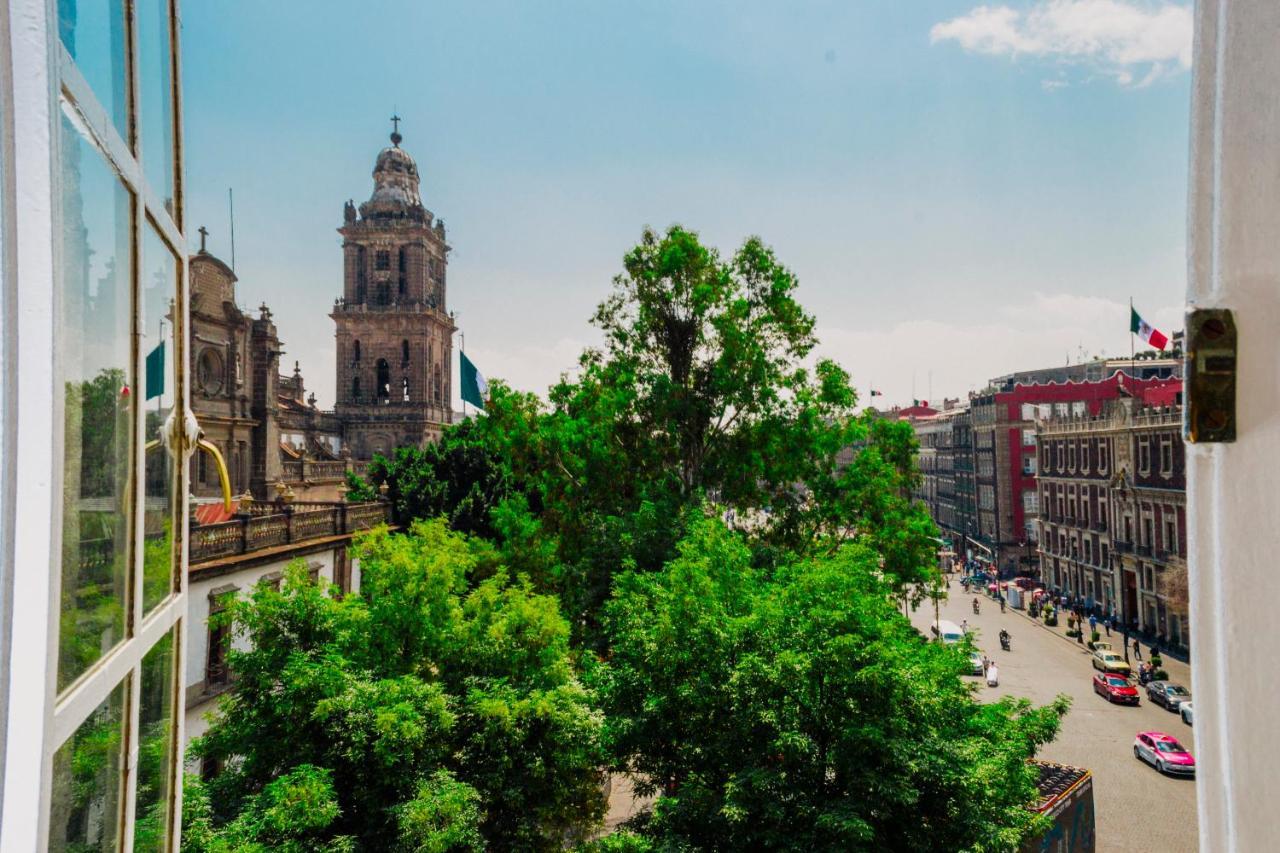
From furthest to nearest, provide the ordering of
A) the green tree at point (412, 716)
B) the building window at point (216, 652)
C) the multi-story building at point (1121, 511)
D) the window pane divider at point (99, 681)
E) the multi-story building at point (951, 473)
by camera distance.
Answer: the multi-story building at point (951, 473) → the multi-story building at point (1121, 511) → the building window at point (216, 652) → the green tree at point (412, 716) → the window pane divider at point (99, 681)

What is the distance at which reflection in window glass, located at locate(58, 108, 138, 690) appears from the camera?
123cm

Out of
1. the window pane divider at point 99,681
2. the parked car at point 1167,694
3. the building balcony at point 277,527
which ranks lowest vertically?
the parked car at point 1167,694

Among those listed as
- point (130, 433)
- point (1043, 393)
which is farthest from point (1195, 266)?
point (1043, 393)

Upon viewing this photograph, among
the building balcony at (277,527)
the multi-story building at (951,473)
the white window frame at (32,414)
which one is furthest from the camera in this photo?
the multi-story building at (951,473)

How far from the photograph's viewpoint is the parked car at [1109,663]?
27797 millimetres

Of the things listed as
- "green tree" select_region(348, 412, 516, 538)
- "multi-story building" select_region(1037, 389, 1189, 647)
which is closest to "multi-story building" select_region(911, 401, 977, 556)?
"multi-story building" select_region(1037, 389, 1189, 647)

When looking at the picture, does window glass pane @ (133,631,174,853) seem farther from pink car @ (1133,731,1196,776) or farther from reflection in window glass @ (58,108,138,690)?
pink car @ (1133,731,1196,776)

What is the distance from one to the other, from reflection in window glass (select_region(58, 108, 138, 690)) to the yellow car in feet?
103

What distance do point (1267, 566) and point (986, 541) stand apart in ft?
199

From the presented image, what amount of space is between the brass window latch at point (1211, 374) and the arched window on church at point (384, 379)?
2220 inches

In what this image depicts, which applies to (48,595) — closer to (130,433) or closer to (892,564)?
(130,433)

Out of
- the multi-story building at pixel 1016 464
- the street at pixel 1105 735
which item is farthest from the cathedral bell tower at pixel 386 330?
the multi-story building at pixel 1016 464

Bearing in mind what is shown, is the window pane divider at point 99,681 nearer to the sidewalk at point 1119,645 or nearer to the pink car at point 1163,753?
the pink car at point 1163,753

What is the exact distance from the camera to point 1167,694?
2558cm
